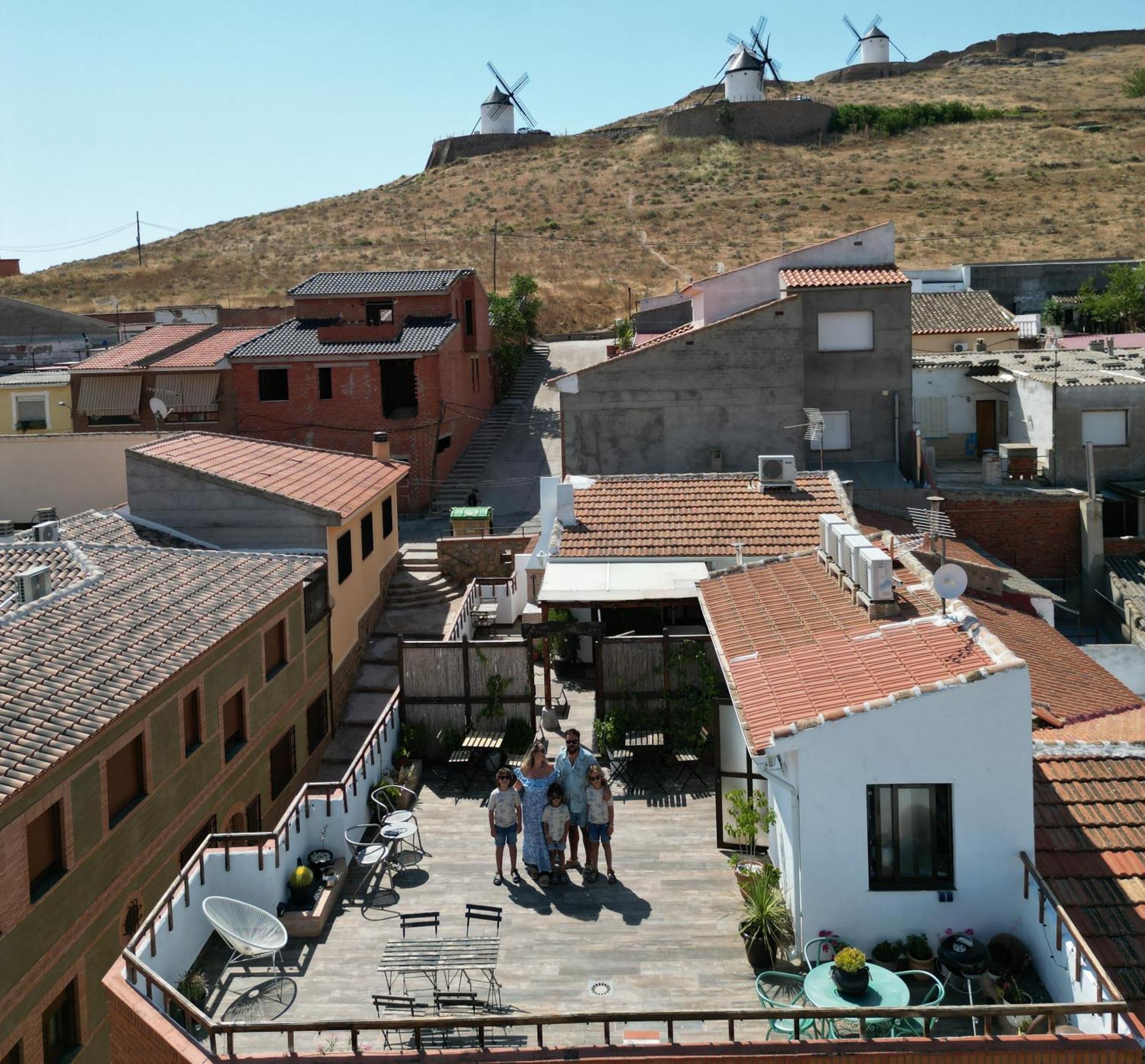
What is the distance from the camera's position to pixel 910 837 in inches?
408

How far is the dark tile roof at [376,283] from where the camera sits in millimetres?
40000

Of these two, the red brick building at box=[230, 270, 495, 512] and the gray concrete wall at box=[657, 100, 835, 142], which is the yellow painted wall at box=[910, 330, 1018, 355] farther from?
the gray concrete wall at box=[657, 100, 835, 142]

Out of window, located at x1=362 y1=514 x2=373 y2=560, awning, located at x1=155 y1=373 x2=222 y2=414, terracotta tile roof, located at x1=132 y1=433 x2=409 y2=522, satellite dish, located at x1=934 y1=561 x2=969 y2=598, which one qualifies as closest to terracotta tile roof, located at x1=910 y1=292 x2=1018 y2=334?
terracotta tile roof, located at x1=132 y1=433 x2=409 y2=522

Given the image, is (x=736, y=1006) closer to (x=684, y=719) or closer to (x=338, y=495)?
(x=684, y=719)

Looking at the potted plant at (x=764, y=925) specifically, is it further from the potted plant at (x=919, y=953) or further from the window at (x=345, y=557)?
the window at (x=345, y=557)

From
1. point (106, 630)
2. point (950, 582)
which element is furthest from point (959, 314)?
point (106, 630)

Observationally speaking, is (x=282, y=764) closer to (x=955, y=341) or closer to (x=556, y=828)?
(x=556, y=828)

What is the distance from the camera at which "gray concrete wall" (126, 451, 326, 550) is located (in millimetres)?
22531

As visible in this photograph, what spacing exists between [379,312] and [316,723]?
2280cm

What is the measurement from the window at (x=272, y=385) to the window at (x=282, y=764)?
20.6 meters

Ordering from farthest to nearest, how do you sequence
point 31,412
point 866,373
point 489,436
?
point 489,436 → point 31,412 → point 866,373

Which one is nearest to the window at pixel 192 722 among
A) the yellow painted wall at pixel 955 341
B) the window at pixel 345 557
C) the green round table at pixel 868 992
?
the window at pixel 345 557

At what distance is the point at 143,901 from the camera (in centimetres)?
1429

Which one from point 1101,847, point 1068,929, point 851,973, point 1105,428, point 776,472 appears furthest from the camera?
point 1105,428
